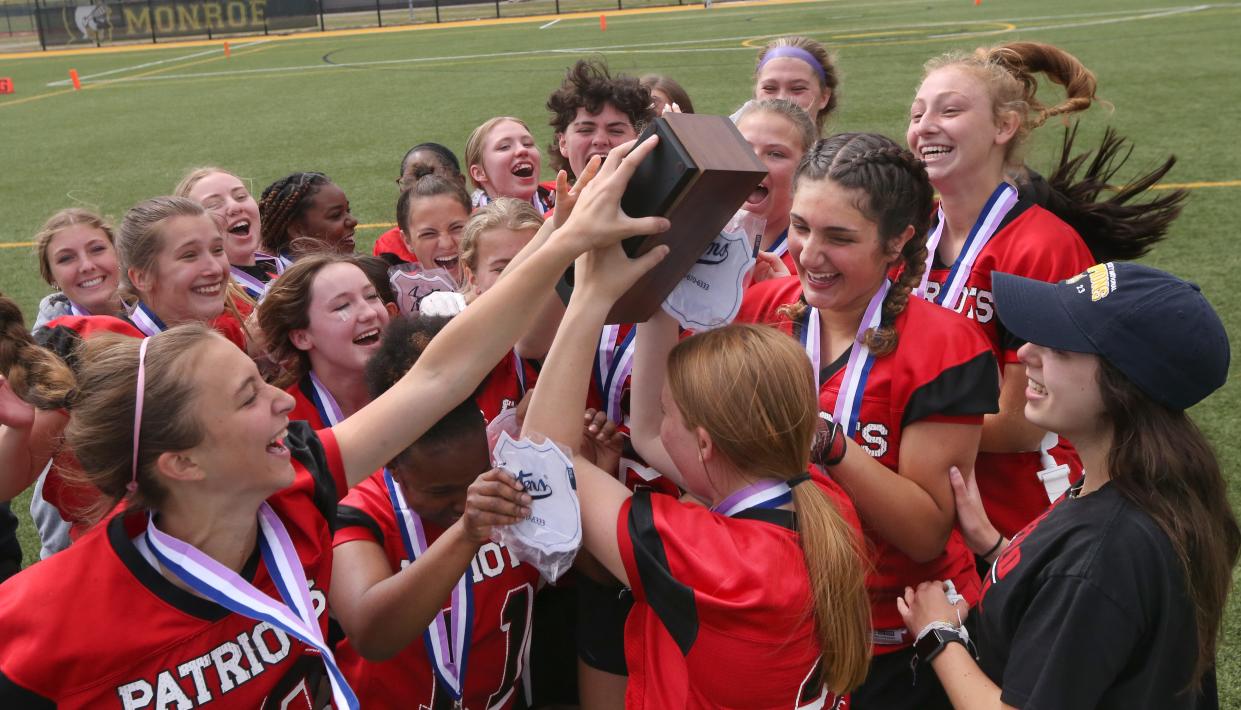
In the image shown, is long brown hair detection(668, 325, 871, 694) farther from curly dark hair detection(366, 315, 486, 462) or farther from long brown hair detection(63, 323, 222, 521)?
long brown hair detection(63, 323, 222, 521)

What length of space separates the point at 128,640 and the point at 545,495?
0.85 metres

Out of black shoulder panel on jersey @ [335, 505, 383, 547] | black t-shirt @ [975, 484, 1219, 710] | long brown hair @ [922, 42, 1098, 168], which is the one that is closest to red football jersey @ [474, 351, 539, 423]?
black shoulder panel on jersey @ [335, 505, 383, 547]

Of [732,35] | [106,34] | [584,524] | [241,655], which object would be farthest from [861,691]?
[106,34]

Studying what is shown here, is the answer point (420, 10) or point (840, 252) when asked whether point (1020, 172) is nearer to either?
point (840, 252)

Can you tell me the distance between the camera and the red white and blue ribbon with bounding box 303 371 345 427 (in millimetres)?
3305

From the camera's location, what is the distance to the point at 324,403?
132 inches

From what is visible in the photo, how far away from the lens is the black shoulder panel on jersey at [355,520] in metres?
2.58

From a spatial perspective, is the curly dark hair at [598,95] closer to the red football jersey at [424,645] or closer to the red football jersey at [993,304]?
the red football jersey at [993,304]

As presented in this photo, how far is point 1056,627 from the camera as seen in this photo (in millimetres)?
2027

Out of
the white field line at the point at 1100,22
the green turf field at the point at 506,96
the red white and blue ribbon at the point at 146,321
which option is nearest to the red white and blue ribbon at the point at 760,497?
the green turf field at the point at 506,96

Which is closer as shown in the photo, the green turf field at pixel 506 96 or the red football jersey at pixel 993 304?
the red football jersey at pixel 993 304

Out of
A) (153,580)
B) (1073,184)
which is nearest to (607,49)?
(1073,184)

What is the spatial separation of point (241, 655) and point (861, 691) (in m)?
1.63

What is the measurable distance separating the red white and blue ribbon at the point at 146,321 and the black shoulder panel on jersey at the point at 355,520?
1686mm
